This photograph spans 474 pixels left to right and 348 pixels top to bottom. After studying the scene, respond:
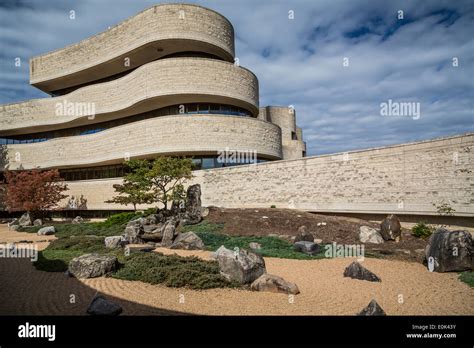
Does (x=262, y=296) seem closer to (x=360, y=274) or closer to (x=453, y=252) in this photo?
(x=360, y=274)

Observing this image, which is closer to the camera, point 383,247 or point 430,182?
point 383,247

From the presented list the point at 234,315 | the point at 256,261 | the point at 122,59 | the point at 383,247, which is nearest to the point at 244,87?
the point at 122,59

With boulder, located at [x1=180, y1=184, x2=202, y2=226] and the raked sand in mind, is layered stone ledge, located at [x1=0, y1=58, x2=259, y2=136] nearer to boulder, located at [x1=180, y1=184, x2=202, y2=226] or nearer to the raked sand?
boulder, located at [x1=180, y1=184, x2=202, y2=226]

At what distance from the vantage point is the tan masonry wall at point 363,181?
14.9 metres

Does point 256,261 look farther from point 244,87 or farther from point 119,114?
point 119,114

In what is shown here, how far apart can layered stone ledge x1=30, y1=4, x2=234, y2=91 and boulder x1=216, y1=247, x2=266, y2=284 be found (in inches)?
993

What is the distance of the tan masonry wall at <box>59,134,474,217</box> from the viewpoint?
14867mm

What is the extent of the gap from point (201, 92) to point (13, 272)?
21.2 meters

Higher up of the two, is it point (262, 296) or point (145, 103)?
point (145, 103)

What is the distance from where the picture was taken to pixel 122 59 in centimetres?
3219

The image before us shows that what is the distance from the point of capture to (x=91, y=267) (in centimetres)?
890

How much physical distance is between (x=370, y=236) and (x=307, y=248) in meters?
3.53

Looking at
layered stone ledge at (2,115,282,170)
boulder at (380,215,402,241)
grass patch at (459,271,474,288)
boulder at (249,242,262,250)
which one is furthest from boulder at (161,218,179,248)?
layered stone ledge at (2,115,282,170)

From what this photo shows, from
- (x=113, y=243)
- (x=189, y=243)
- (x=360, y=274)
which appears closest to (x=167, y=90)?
(x=113, y=243)
